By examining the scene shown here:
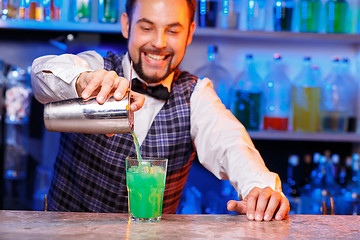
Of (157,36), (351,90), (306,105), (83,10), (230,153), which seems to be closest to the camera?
(230,153)

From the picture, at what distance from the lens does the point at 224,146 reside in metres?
1.59

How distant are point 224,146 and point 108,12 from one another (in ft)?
3.61

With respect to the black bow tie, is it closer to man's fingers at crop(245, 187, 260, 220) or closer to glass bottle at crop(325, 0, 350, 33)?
man's fingers at crop(245, 187, 260, 220)

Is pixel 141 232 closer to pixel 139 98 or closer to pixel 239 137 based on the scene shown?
pixel 139 98

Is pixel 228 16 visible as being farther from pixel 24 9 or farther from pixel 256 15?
pixel 24 9

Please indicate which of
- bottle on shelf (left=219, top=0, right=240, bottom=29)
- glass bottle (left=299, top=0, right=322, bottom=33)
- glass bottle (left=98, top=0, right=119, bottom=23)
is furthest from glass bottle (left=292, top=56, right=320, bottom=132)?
glass bottle (left=98, top=0, right=119, bottom=23)

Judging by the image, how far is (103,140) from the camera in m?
1.74

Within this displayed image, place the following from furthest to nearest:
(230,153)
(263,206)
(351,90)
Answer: (351,90) < (230,153) < (263,206)

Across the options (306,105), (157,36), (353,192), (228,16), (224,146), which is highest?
(228,16)

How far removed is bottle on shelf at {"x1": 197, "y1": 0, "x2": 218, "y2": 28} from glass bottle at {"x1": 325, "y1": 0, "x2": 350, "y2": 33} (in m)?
0.57

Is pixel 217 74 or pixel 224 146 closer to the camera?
pixel 224 146

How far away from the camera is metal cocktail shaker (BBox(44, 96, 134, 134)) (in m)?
1.07

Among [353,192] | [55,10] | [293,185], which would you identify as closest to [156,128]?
[55,10]

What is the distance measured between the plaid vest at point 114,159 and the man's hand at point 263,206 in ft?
1.92
